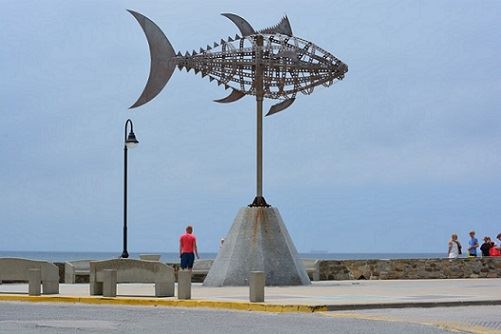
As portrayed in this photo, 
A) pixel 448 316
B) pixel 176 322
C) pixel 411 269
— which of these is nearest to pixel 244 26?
pixel 411 269

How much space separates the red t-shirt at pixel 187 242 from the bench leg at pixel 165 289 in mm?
5706

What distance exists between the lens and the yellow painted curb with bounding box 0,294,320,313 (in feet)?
59.2

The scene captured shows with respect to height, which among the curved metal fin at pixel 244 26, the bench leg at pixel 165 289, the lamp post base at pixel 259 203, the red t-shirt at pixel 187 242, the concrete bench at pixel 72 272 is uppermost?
the curved metal fin at pixel 244 26

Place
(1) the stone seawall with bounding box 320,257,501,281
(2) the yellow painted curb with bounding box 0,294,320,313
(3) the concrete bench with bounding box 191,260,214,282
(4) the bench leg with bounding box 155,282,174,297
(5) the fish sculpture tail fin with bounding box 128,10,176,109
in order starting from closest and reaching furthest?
(2) the yellow painted curb with bounding box 0,294,320,313 < (4) the bench leg with bounding box 155,282,174,297 < (5) the fish sculpture tail fin with bounding box 128,10,176,109 < (3) the concrete bench with bounding box 191,260,214,282 < (1) the stone seawall with bounding box 320,257,501,281

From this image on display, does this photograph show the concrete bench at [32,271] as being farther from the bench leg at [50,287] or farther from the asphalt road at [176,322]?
the asphalt road at [176,322]

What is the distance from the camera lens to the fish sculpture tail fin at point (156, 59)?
26.6 m

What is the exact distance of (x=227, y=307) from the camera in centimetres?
1884

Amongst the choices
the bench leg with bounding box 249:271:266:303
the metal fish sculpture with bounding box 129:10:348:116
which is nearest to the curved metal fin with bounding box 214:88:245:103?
the metal fish sculpture with bounding box 129:10:348:116

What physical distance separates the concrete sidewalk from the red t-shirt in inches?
78.4

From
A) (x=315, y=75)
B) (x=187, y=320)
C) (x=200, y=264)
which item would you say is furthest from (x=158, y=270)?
(x=200, y=264)

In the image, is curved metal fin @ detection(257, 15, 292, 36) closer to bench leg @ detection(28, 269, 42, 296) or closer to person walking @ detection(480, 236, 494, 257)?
bench leg @ detection(28, 269, 42, 296)

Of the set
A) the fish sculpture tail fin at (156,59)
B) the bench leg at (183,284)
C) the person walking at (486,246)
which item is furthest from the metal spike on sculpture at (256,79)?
the person walking at (486,246)

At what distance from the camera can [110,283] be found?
2081 centimetres

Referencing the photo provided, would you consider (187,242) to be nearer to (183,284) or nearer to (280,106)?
(280,106)
